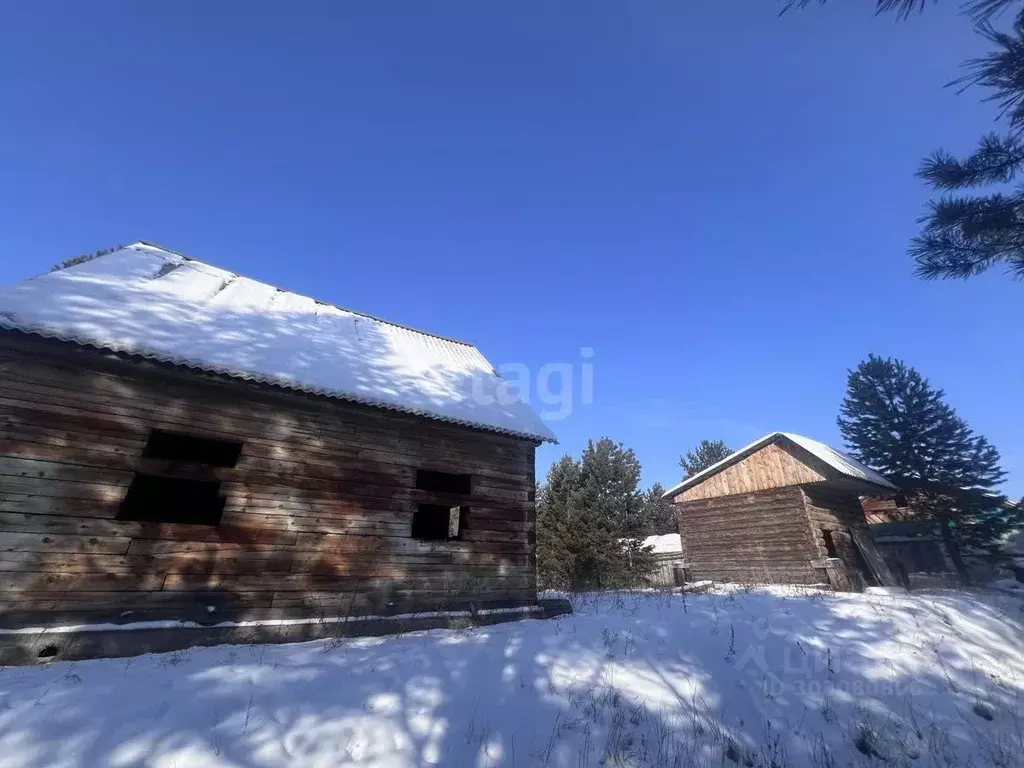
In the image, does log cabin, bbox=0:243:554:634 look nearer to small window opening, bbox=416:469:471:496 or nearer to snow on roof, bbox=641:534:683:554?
small window opening, bbox=416:469:471:496

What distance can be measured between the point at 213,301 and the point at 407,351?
505 centimetres

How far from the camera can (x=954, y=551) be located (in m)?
22.0

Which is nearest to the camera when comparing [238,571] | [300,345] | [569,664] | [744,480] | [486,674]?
[486,674]

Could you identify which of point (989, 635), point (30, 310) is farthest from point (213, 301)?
point (989, 635)

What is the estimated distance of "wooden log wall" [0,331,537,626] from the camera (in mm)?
7199

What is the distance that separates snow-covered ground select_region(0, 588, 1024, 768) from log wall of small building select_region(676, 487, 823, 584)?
394 inches

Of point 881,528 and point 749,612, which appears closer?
point 749,612

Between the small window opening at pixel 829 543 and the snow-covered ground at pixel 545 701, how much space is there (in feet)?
36.3

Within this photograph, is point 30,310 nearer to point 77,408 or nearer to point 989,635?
point 77,408

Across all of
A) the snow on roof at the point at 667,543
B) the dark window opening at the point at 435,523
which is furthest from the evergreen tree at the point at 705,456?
the dark window opening at the point at 435,523

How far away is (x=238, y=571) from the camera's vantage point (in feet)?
27.0

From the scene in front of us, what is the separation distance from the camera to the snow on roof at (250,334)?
26.8 feet

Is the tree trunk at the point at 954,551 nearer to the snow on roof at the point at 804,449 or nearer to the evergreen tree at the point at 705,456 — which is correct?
the snow on roof at the point at 804,449

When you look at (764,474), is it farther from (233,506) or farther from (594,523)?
(233,506)
